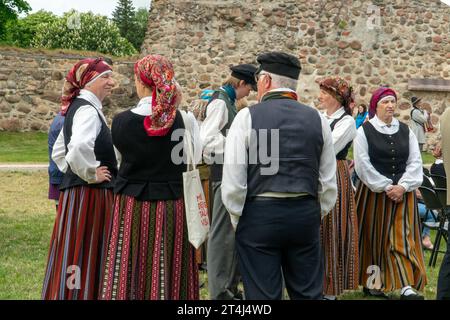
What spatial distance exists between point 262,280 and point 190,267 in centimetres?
63

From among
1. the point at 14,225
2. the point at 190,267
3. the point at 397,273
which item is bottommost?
the point at 14,225

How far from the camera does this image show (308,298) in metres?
4.07

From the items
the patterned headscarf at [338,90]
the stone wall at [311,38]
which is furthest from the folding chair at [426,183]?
the stone wall at [311,38]

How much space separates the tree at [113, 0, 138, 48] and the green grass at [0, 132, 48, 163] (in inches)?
1403

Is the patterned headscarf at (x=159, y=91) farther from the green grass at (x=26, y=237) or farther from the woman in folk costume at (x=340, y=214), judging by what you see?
the green grass at (x=26, y=237)

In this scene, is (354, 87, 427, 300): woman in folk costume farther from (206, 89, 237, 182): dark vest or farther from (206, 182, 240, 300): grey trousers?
(206, 182, 240, 300): grey trousers

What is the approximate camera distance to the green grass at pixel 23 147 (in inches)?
574

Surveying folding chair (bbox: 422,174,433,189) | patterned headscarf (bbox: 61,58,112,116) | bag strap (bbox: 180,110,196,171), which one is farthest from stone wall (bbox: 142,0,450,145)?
bag strap (bbox: 180,110,196,171)

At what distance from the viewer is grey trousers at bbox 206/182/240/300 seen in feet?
18.5

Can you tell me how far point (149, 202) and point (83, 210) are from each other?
620mm

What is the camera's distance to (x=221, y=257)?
5680 mm

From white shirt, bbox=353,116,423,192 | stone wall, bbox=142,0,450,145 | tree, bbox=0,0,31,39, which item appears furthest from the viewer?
tree, bbox=0,0,31,39

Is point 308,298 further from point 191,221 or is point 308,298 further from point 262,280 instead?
point 191,221
